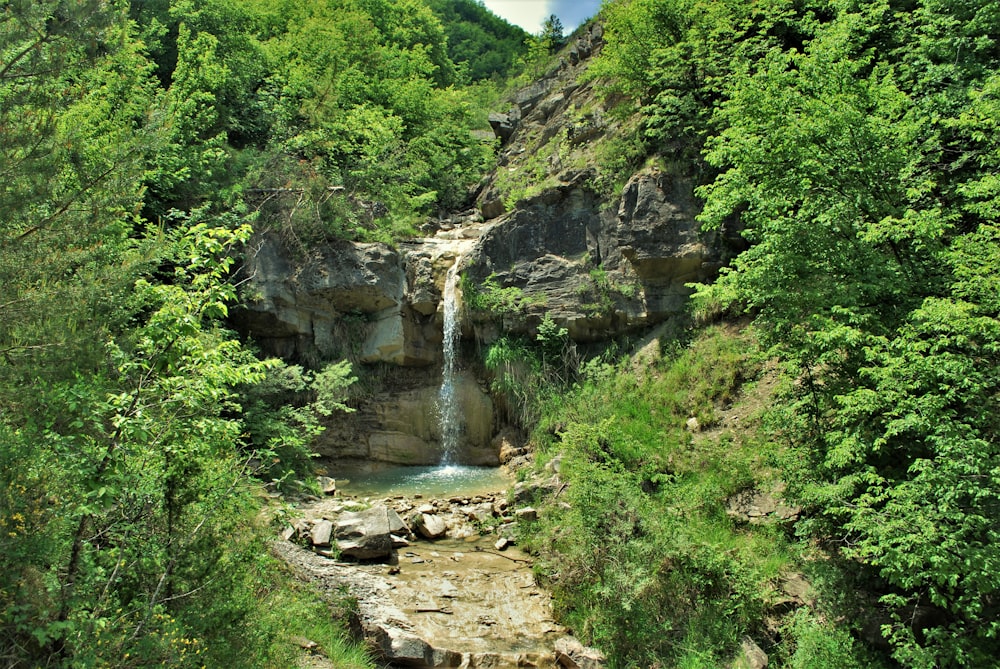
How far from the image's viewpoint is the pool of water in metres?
13.0

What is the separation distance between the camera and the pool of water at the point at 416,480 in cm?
1298

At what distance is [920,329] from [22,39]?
26.2 feet

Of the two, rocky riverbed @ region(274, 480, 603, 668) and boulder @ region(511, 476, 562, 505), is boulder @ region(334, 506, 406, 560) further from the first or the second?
boulder @ region(511, 476, 562, 505)

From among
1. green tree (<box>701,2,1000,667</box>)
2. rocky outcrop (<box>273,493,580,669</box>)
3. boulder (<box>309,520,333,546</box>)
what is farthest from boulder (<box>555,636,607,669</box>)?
boulder (<box>309,520,333,546</box>)

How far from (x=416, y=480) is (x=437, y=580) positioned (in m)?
5.57

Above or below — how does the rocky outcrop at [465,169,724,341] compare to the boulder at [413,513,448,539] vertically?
above

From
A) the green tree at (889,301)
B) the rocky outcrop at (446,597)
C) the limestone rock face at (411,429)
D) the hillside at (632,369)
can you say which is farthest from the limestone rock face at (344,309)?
the green tree at (889,301)

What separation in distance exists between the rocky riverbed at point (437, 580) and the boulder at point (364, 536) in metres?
0.01

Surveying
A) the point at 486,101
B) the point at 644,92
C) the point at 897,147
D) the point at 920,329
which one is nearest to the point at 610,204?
the point at 644,92

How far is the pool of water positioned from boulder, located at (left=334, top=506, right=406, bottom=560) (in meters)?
3.29

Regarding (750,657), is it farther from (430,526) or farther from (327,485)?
(327,485)

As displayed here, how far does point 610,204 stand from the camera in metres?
14.7

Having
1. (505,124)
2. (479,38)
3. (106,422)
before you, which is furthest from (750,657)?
(479,38)

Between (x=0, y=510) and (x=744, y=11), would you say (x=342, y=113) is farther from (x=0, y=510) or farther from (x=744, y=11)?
(x=0, y=510)
